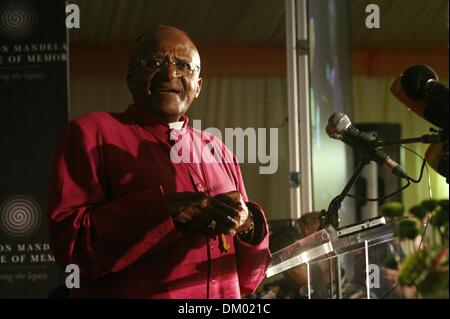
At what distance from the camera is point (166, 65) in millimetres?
1839

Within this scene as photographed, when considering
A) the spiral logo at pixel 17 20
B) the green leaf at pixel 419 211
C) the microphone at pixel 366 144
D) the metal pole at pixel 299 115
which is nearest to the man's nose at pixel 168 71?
the microphone at pixel 366 144

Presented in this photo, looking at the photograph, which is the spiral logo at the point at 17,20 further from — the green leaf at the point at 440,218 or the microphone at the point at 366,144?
the green leaf at the point at 440,218

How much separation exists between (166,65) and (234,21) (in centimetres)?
89

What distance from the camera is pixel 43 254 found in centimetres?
284

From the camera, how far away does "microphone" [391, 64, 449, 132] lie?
163 centimetres

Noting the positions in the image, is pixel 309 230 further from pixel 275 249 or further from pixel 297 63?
pixel 297 63

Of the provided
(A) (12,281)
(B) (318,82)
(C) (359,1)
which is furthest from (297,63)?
(A) (12,281)

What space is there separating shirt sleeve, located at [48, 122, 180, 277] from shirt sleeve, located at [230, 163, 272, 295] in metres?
0.16

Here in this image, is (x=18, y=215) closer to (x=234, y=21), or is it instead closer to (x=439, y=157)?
(x=234, y=21)

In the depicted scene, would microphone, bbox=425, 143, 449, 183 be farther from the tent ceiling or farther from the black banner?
the black banner

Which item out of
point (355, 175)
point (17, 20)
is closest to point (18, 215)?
point (17, 20)

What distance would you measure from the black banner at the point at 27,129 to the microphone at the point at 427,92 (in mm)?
1368
